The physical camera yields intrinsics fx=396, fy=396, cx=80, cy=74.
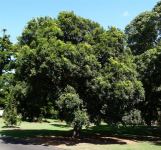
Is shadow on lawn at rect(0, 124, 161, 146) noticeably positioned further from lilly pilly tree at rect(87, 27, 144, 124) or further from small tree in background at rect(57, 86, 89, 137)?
lilly pilly tree at rect(87, 27, 144, 124)

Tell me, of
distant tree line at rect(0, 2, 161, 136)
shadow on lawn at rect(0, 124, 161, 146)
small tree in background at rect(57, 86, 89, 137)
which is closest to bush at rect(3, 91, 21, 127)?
shadow on lawn at rect(0, 124, 161, 146)

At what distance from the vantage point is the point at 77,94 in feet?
82.1

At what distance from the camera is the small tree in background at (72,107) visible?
78.9ft

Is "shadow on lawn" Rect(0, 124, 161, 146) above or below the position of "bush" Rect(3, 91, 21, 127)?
below

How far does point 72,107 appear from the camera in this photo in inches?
950

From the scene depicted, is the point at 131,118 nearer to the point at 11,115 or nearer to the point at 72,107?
the point at 72,107

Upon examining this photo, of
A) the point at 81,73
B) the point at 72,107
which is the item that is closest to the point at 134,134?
the point at 81,73

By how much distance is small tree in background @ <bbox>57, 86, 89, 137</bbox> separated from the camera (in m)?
24.1

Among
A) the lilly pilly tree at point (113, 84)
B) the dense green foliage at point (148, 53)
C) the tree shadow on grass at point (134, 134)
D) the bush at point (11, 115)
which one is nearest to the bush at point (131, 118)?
the lilly pilly tree at point (113, 84)

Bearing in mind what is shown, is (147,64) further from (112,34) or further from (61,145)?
(61,145)

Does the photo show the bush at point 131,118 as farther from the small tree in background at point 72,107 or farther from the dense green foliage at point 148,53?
the dense green foliage at point 148,53

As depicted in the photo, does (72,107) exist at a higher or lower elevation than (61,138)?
higher

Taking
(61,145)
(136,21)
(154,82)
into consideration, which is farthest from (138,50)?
(61,145)

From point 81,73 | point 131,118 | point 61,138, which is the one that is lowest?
point 61,138
